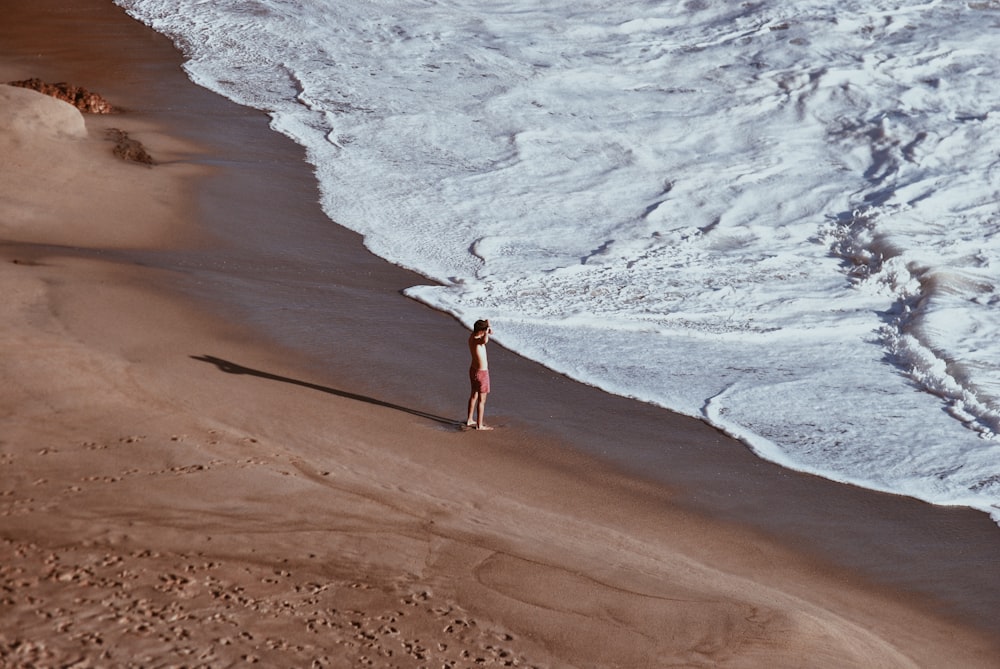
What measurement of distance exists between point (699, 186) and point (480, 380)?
957cm

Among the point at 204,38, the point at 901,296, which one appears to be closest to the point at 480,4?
the point at 204,38

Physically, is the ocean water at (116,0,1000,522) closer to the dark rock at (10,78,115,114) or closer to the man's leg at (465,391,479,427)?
the man's leg at (465,391,479,427)

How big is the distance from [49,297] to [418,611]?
5557 millimetres

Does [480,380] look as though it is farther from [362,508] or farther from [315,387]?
[362,508]

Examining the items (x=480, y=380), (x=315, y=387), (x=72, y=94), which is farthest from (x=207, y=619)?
(x=72, y=94)

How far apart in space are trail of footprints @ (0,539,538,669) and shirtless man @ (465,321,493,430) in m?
2.80

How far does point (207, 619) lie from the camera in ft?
19.6

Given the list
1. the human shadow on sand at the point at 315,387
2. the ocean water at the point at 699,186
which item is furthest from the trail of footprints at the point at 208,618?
the ocean water at the point at 699,186

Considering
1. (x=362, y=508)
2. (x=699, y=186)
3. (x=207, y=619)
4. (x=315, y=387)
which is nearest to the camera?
(x=207, y=619)

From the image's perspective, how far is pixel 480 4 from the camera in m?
26.1

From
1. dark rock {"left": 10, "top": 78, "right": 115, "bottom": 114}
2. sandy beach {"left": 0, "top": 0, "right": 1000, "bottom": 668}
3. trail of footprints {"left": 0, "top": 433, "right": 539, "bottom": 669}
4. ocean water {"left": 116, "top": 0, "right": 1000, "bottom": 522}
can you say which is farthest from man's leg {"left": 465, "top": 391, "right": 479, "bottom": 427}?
dark rock {"left": 10, "top": 78, "right": 115, "bottom": 114}

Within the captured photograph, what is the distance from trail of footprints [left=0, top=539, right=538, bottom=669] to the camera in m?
5.68

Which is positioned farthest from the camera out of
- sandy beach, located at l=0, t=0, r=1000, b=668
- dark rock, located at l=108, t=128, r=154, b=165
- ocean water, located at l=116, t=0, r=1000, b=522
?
dark rock, located at l=108, t=128, r=154, b=165

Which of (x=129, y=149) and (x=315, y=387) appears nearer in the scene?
(x=315, y=387)
